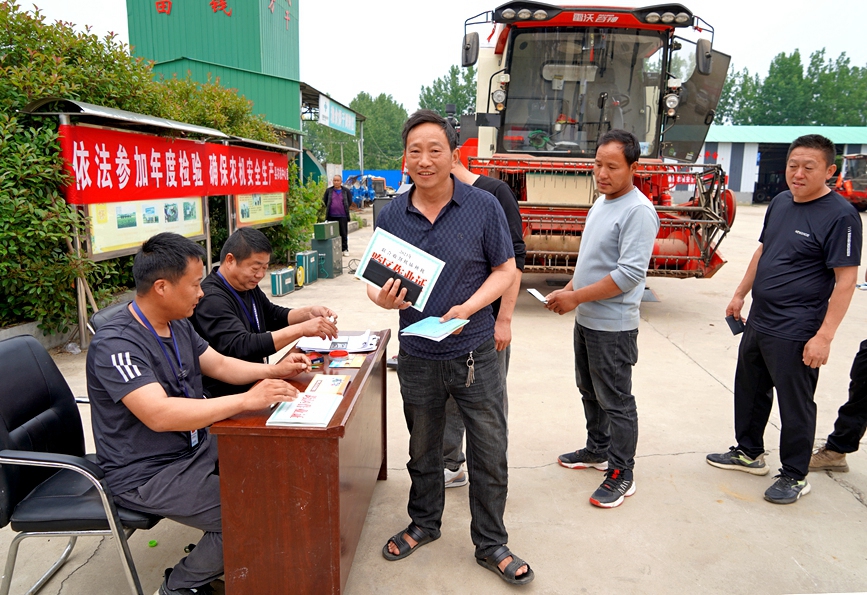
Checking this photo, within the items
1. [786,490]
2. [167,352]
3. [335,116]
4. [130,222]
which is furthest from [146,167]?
[335,116]

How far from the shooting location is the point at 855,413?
3.27 meters

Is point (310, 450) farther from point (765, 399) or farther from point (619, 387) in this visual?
point (765, 399)

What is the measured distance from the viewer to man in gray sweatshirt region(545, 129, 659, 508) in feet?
9.20

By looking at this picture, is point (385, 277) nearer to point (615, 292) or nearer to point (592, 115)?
point (615, 292)

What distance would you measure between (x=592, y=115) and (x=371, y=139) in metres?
56.6

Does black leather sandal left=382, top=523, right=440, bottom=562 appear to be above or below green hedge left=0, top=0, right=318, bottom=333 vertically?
below

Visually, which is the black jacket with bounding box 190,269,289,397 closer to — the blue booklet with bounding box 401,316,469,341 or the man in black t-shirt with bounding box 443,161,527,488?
the blue booklet with bounding box 401,316,469,341

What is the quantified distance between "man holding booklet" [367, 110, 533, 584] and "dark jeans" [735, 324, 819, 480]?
1557mm

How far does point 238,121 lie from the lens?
31.0 feet

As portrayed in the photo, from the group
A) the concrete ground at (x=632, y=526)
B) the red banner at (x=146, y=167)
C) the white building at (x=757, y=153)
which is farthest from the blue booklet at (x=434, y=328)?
the white building at (x=757, y=153)

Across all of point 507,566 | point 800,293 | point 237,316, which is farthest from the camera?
point 800,293

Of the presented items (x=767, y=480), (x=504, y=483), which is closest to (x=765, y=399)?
(x=767, y=480)

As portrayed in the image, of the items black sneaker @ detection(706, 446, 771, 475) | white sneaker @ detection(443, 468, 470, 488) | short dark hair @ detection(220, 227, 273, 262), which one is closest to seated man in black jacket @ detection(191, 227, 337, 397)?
short dark hair @ detection(220, 227, 273, 262)

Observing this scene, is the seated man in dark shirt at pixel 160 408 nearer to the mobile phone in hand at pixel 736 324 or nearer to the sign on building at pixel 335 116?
the mobile phone in hand at pixel 736 324
